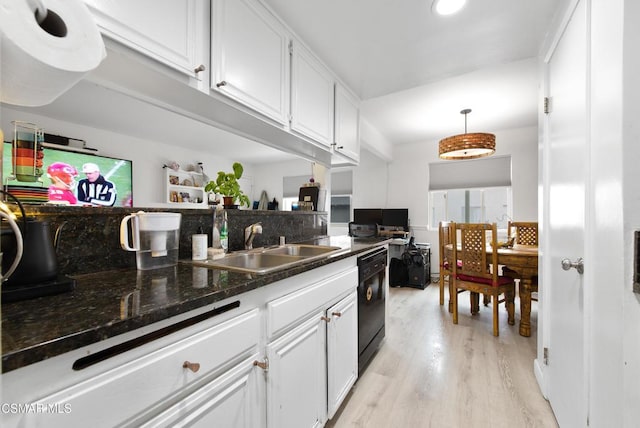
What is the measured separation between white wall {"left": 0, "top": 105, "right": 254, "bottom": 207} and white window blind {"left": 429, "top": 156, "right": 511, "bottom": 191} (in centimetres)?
389

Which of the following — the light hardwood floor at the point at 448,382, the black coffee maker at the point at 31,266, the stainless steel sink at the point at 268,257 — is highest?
the black coffee maker at the point at 31,266

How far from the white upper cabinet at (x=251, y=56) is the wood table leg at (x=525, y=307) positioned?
2674 mm

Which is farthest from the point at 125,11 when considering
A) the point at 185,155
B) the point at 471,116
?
the point at 471,116

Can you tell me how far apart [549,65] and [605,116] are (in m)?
1.04

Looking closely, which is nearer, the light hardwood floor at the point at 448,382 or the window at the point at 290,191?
the light hardwood floor at the point at 448,382

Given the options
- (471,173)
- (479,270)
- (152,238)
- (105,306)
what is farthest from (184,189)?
(471,173)

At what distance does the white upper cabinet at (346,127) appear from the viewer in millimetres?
2246

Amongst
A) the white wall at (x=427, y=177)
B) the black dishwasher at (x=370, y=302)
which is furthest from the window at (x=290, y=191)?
the white wall at (x=427, y=177)

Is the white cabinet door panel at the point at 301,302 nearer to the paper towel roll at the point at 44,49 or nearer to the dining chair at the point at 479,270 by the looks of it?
the paper towel roll at the point at 44,49

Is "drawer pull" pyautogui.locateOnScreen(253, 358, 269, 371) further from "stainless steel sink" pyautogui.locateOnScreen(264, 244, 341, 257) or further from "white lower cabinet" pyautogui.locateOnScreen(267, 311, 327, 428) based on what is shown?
"stainless steel sink" pyautogui.locateOnScreen(264, 244, 341, 257)

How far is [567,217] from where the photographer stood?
1300 millimetres

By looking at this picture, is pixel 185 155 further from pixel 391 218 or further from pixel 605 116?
pixel 391 218

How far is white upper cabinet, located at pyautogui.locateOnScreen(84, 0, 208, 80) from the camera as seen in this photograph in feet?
2.85

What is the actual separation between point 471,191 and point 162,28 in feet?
15.7
